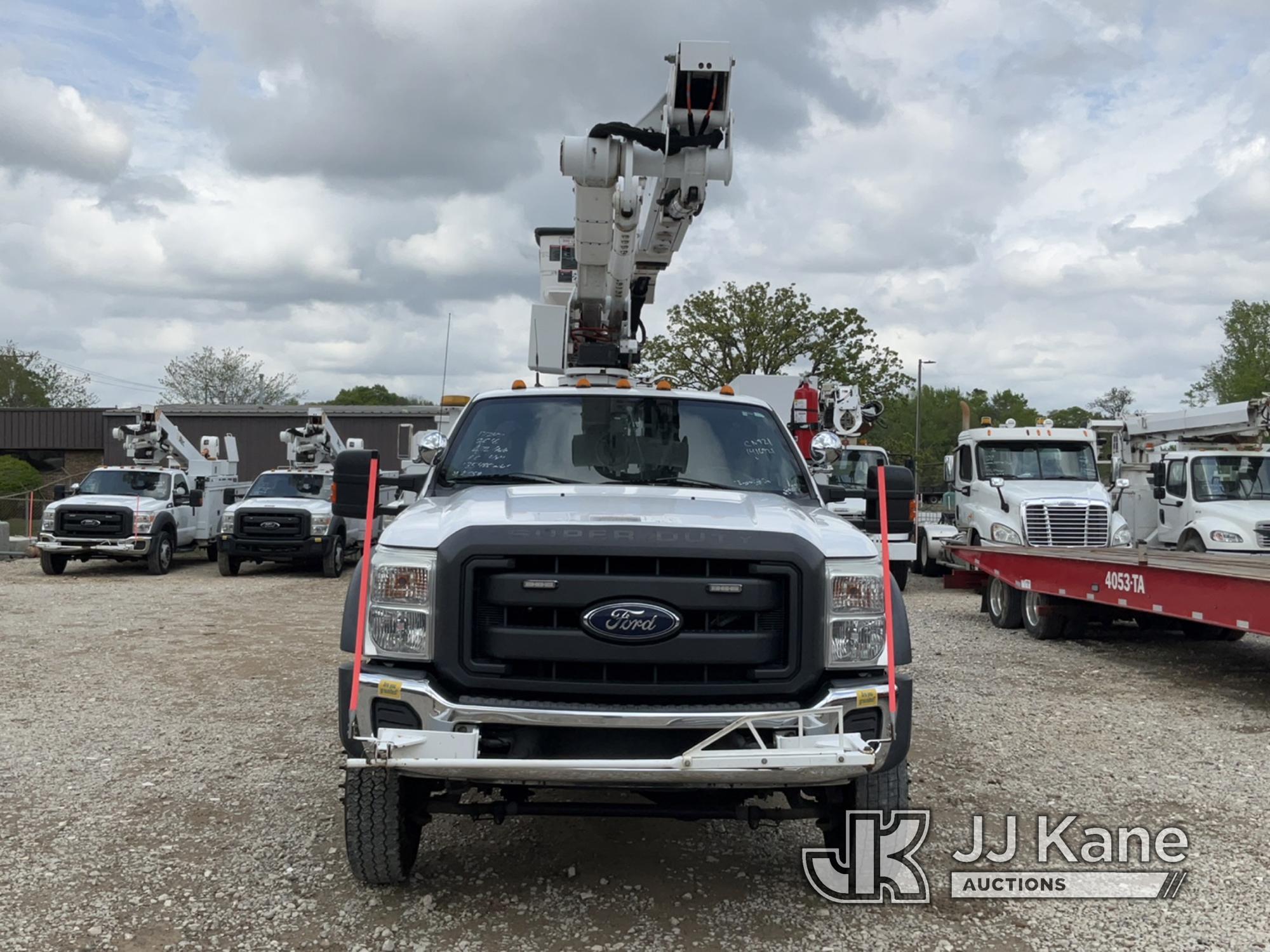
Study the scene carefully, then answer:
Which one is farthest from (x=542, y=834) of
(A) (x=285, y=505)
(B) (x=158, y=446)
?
(B) (x=158, y=446)

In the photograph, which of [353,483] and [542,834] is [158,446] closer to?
[353,483]

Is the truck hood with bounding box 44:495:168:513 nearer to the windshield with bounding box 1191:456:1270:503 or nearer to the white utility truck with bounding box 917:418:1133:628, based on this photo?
the white utility truck with bounding box 917:418:1133:628

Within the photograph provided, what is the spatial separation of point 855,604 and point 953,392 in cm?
7554

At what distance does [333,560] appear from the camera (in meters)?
19.2

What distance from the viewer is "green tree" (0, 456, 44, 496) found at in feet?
103

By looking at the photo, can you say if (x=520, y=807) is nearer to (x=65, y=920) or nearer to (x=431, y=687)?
(x=431, y=687)

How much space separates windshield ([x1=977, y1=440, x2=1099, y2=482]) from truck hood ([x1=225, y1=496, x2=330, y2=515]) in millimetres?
11000

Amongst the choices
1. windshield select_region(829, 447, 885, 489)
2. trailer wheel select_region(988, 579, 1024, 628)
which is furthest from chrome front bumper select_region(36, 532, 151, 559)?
trailer wheel select_region(988, 579, 1024, 628)

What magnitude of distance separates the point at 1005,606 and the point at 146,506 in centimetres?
1456

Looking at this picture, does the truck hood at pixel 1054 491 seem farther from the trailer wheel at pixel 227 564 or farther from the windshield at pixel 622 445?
the trailer wheel at pixel 227 564

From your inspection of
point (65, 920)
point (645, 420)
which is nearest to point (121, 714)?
point (65, 920)

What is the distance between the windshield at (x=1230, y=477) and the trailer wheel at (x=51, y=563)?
17773 mm

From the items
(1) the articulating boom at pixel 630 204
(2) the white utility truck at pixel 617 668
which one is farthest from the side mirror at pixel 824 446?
(2) the white utility truck at pixel 617 668

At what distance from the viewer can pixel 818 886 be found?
4.48m
